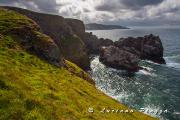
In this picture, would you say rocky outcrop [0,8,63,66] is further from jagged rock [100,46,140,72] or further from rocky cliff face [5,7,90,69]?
jagged rock [100,46,140,72]

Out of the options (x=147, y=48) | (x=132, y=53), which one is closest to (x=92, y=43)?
(x=132, y=53)

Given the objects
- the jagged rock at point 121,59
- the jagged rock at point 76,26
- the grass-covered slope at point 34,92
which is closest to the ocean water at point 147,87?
the jagged rock at point 121,59

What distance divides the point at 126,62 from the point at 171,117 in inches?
2237

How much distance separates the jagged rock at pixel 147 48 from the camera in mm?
149750

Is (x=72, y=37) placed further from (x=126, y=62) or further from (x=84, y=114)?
(x=84, y=114)

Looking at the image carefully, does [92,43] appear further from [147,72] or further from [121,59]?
[147,72]

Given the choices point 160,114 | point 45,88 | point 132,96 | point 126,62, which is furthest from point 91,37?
point 45,88

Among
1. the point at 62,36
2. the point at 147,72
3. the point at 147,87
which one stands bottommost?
the point at 147,87

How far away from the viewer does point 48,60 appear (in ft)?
170

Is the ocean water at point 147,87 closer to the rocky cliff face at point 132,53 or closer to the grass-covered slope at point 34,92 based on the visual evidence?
the rocky cliff face at point 132,53

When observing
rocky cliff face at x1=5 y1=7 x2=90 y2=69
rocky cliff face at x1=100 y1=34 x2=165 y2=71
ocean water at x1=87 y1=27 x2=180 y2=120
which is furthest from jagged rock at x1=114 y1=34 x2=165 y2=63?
rocky cliff face at x1=5 y1=7 x2=90 y2=69

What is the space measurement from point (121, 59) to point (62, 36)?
30421 mm

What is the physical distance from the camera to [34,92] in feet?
98.4

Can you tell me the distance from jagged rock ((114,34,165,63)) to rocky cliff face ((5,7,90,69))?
37.2 metres
